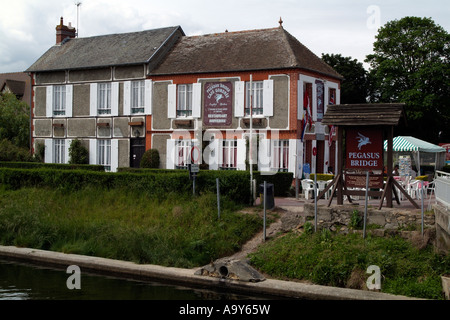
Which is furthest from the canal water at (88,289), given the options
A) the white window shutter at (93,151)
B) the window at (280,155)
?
the white window shutter at (93,151)

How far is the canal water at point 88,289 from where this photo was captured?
37.6 feet

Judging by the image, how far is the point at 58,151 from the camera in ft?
105

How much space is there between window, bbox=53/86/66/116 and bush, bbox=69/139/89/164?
2.22 metres

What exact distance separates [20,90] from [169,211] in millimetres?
39268

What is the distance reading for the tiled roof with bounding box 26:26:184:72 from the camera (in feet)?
98.1

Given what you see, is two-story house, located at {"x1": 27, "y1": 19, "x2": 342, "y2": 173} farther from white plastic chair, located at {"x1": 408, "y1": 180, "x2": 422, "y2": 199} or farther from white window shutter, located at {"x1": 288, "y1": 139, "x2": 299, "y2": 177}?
white plastic chair, located at {"x1": 408, "y1": 180, "x2": 422, "y2": 199}

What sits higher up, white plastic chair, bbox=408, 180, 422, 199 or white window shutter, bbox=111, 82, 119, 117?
white window shutter, bbox=111, 82, 119, 117

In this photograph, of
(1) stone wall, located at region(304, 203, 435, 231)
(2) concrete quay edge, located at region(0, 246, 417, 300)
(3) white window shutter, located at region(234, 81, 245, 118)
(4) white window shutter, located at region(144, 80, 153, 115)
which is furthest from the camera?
(4) white window shutter, located at region(144, 80, 153, 115)

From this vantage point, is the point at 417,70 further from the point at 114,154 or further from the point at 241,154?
the point at 114,154

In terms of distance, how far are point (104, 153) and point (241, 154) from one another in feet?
27.1

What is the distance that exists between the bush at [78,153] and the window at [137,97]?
3.56 metres

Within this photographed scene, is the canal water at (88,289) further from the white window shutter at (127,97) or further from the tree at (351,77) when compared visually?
the tree at (351,77)

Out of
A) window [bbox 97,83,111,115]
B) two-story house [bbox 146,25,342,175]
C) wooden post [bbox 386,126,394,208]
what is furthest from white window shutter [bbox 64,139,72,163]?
wooden post [bbox 386,126,394,208]

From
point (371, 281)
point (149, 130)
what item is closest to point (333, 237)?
point (371, 281)
